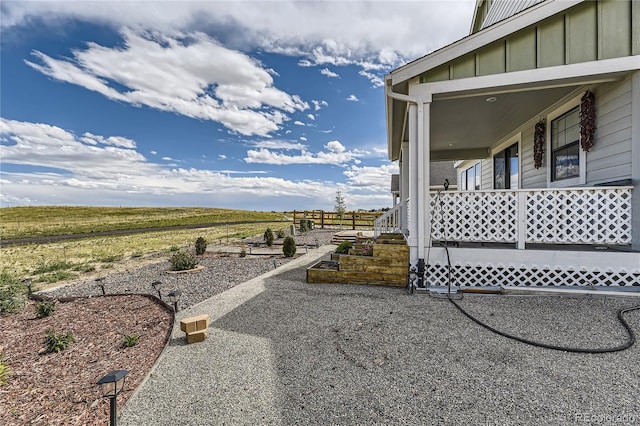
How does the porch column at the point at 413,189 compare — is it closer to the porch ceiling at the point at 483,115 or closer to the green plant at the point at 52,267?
the porch ceiling at the point at 483,115

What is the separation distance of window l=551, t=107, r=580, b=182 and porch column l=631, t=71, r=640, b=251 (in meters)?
1.28

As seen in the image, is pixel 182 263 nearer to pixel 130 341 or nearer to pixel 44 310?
pixel 44 310

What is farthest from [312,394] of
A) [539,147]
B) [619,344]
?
[539,147]

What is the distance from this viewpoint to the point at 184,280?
22.2 ft

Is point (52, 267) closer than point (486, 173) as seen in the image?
Yes

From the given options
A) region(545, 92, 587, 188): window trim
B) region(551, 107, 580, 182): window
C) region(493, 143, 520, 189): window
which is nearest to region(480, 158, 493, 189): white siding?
region(493, 143, 520, 189): window

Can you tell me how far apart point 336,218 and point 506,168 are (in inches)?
539

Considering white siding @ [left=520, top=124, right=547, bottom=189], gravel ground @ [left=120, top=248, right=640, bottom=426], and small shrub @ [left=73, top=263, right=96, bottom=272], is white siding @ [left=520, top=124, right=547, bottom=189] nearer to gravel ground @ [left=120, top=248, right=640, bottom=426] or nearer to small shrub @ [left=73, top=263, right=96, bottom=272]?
gravel ground @ [left=120, top=248, right=640, bottom=426]

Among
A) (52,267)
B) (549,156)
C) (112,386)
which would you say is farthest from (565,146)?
(52,267)

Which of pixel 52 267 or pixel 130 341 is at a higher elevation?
pixel 130 341

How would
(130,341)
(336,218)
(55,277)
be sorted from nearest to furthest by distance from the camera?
1. (130,341)
2. (55,277)
3. (336,218)

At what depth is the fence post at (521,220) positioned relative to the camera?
5055 millimetres

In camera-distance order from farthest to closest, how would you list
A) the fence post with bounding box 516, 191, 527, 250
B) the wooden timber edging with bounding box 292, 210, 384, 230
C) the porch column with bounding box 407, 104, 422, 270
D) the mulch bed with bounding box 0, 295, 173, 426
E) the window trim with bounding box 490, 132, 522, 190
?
1. the wooden timber edging with bounding box 292, 210, 384, 230
2. the window trim with bounding box 490, 132, 522, 190
3. the porch column with bounding box 407, 104, 422, 270
4. the fence post with bounding box 516, 191, 527, 250
5. the mulch bed with bounding box 0, 295, 173, 426

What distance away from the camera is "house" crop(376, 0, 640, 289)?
4574 millimetres
